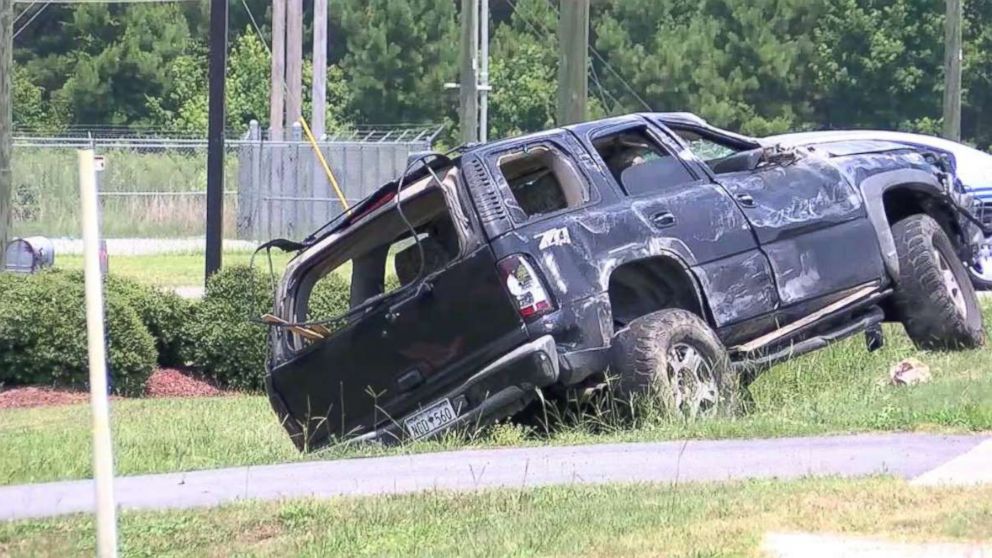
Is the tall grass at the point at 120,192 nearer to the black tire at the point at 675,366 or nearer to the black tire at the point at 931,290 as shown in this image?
the black tire at the point at 931,290

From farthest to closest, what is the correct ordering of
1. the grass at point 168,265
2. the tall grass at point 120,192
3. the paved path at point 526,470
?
the tall grass at point 120,192 < the grass at point 168,265 < the paved path at point 526,470

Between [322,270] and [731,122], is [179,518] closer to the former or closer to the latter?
[322,270]

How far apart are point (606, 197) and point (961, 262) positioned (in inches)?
137

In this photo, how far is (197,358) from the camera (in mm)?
15930

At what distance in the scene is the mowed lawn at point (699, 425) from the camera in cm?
869

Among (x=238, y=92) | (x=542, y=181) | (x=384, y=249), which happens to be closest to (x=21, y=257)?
(x=384, y=249)

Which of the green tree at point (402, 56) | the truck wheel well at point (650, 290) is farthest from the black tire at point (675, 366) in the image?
the green tree at point (402, 56)

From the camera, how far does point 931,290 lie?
11.0 m

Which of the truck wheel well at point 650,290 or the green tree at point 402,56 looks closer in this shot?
the truck wheel well at point 650,290

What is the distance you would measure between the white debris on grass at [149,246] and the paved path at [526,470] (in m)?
24.8

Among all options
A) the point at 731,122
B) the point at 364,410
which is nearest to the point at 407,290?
the point at 364,410

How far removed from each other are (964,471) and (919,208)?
471cm

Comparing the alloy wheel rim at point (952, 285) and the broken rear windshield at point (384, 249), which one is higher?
the broken rear windshield at point (384, 249)

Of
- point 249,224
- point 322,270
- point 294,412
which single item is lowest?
point 249,224
